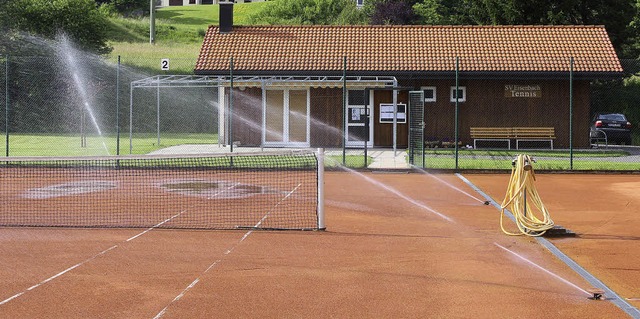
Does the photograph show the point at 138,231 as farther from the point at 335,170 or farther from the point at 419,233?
the point at 335,170

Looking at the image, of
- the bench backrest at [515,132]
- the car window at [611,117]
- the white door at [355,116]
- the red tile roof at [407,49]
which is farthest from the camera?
the car window at [611,117]

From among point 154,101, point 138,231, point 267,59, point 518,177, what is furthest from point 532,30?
point 138,231

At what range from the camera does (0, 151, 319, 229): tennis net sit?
13680mm

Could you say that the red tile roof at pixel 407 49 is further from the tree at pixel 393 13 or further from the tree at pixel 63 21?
the tree at pixel 393 13

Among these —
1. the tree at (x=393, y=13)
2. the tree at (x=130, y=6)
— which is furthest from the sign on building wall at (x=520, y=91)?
the tree at (x=130, y=6)

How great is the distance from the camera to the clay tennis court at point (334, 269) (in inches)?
316

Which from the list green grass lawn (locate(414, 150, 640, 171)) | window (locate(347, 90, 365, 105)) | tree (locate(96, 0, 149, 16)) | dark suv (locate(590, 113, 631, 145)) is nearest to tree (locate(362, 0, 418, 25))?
dark suv (locate(590, 113, 631, 145))

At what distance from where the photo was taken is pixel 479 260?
10.4 metres

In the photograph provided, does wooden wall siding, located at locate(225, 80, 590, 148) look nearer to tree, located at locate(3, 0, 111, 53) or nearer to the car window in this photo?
the car window

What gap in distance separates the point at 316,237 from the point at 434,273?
2.82 m

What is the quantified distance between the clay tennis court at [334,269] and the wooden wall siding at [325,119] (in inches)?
635

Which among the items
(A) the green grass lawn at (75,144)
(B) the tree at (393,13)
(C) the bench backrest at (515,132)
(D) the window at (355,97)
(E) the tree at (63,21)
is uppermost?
(B) the tree at (393,13)

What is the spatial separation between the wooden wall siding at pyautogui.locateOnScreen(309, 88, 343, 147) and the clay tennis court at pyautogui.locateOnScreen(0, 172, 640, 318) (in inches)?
635

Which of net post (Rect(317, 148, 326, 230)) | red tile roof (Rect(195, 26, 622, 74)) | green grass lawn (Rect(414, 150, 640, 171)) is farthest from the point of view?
red tile roof (Rect(195, 26, 622, 74))
